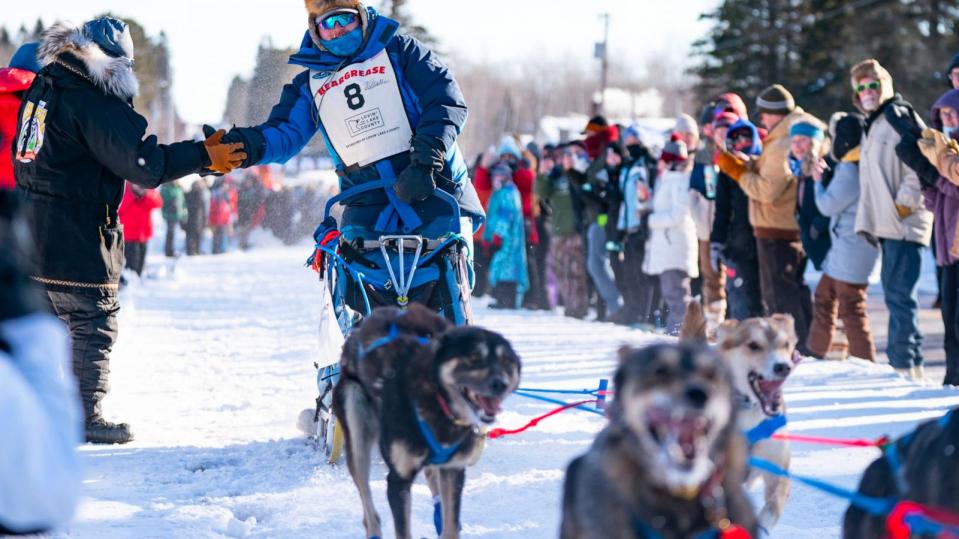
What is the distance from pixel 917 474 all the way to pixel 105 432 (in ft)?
13.7

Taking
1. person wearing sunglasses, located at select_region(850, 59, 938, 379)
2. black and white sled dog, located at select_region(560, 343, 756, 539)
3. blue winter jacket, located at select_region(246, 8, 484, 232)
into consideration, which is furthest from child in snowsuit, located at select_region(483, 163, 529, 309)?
black and white sled dog, located at select_region(560, 343, 756, 539)

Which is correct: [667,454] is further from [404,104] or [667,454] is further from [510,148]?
[510,148]

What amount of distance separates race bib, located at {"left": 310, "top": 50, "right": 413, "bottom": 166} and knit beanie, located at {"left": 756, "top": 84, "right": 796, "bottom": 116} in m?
4.36

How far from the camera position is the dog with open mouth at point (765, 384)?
349 centimetres

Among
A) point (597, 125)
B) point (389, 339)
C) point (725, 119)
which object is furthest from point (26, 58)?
point (597, 125)

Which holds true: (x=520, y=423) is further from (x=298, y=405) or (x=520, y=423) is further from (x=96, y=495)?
(x=96, y=495)

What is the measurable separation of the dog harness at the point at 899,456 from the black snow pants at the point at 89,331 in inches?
153

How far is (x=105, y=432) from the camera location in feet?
18.0

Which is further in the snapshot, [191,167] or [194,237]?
[194,237]

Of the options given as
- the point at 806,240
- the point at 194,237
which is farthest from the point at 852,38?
the point at 806,240

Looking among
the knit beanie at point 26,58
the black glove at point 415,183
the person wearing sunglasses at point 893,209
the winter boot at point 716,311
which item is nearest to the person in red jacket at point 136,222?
the winter boot at point 716,311

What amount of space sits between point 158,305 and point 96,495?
401 inches

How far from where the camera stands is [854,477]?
447cm

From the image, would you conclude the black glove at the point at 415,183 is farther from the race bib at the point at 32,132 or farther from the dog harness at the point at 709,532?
the dog harness at the point at 709,532
